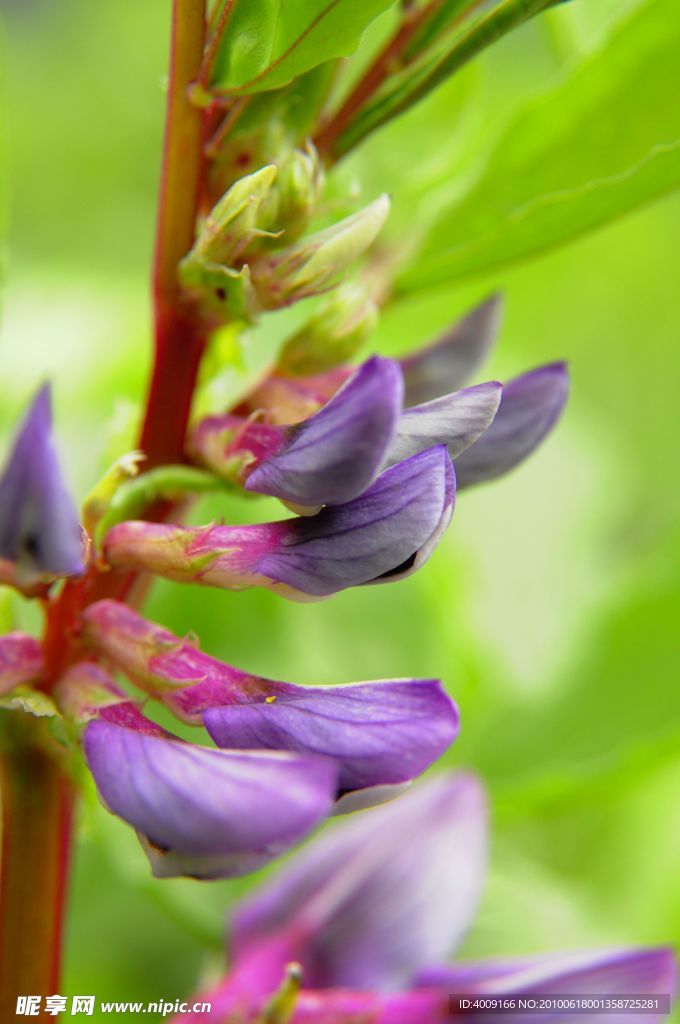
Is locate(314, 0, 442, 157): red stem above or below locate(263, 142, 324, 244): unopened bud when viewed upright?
above

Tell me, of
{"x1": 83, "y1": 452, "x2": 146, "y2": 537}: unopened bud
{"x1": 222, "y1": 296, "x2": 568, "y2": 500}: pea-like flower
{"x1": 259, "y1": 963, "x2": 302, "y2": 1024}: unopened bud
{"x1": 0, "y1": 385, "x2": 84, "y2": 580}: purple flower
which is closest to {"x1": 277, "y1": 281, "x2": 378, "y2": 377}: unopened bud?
{"x1": 222, "y1": 296, "x2": 568, "y2": 500}: pea-like flower

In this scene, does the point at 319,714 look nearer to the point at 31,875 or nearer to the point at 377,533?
the point at 377,533

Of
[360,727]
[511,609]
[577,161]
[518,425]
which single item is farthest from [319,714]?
[511,609]

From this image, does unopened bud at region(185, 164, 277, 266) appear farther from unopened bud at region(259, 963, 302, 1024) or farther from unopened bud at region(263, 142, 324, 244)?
unopened bud at region(259, 963, 302, 1024)

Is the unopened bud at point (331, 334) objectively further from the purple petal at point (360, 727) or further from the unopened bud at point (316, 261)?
the purple petal at point (360, 727)

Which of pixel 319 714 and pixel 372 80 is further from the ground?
pixel 372 80
